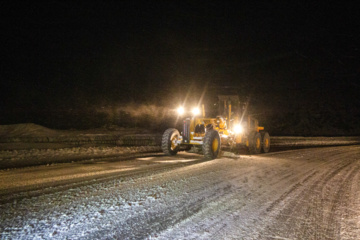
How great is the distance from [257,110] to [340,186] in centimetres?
5741

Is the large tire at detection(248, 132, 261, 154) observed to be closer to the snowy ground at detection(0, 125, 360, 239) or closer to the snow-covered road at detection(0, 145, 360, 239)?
the snowy ground at detection(0, 125, 360, 239)

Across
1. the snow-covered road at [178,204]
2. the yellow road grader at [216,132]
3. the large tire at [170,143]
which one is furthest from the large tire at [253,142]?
the snow-covered road at [178,204]

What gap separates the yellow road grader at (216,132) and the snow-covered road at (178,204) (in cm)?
310

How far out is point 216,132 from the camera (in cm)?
1192

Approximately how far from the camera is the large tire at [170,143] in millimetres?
12797

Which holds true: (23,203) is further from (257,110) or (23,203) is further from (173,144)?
(257,110)

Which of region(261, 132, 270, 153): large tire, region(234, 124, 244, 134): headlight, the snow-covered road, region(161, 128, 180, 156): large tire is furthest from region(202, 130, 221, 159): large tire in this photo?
region(261, 132, 270, 153): large tire

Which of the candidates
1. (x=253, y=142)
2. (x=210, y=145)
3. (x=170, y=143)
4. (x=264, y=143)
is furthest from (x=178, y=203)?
(x=264, y=143)

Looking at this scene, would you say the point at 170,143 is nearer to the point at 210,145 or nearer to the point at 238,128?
the point at 210,145

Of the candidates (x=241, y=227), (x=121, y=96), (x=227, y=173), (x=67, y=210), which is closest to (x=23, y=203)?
(x=67, y=210)

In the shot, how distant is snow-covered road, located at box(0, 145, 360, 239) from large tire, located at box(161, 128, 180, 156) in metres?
3.81

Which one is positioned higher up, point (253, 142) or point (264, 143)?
point (253, 142)

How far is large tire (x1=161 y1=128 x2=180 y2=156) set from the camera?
12.8 meters

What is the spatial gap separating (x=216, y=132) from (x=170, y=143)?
7.95 ft
